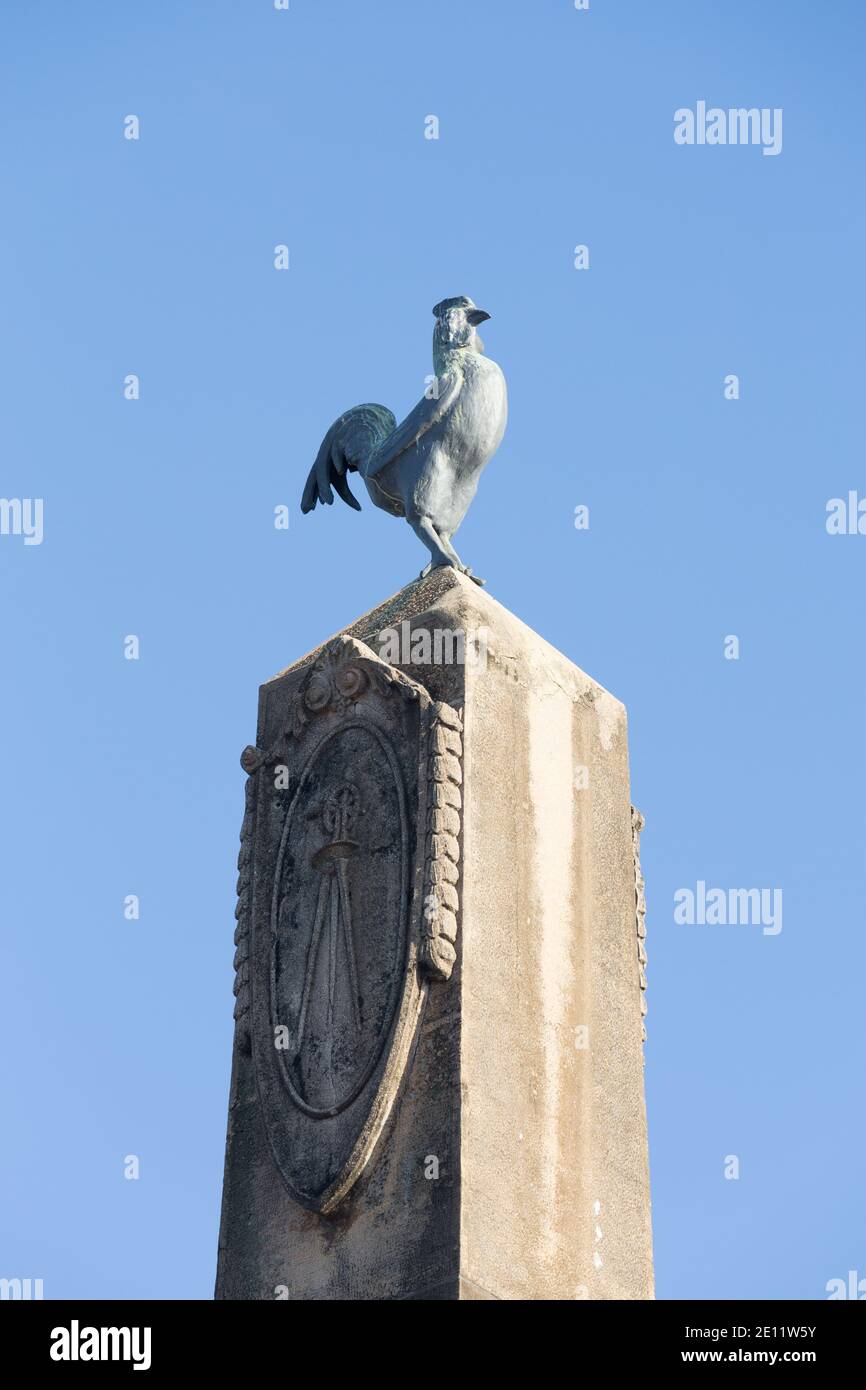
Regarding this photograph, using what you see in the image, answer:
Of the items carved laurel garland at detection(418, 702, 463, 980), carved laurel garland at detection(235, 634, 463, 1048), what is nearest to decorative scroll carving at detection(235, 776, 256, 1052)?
carved laurel garland at detection(235, 634, 463, 1048)

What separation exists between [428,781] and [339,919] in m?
0.84

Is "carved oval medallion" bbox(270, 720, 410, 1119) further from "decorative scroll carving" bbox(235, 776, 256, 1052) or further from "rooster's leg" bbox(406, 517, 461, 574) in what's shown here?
"rooster's leg" bbox(406, 517, 461, 574)

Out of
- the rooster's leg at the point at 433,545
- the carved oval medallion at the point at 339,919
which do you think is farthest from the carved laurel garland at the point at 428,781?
the rooster's leg at the point at 433,545

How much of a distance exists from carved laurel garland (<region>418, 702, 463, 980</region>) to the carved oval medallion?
19cm

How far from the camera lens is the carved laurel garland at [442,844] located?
48.6 feet

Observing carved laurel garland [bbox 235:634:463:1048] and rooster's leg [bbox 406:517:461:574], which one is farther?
rooster's leg [bbox 406:517:461:574]

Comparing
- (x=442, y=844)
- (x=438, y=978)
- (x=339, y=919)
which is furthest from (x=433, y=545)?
(x=438, y=978)

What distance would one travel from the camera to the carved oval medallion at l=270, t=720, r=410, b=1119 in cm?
1504

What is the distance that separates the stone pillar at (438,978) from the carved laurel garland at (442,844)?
0.01 meters

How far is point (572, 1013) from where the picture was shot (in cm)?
1540

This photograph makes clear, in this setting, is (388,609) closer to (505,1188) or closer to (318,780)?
(318,780)

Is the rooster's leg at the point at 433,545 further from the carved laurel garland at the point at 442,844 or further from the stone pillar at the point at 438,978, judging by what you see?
the carved laurel garland at the point at 442,844
